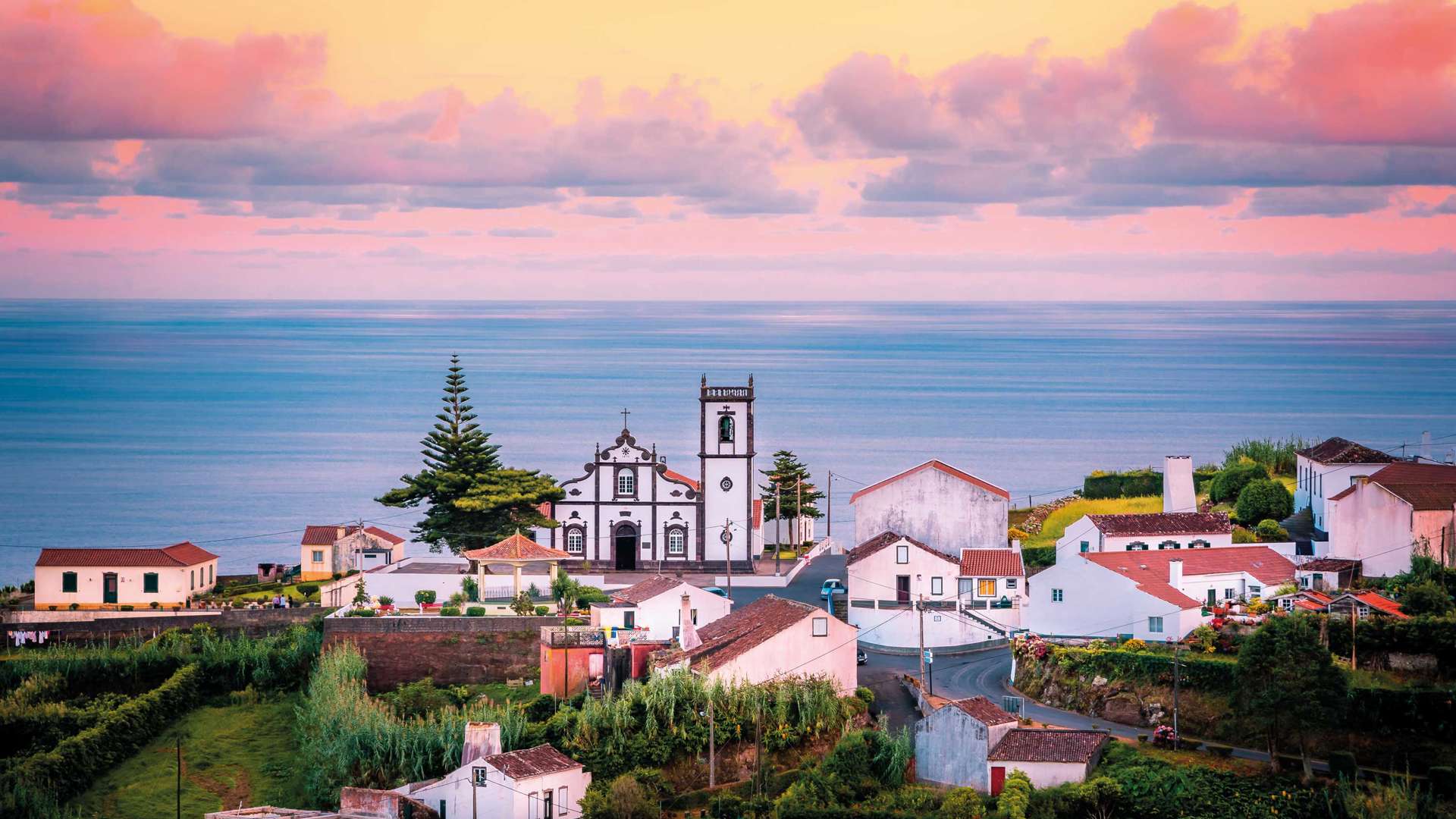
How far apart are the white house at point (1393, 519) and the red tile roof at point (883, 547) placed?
8.82 meters

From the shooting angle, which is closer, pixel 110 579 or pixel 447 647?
pixel 447 647

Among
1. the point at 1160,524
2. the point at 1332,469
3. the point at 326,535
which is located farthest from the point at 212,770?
the point at 1332,469

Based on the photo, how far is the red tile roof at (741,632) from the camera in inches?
1344

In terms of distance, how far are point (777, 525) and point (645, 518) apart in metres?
3.78

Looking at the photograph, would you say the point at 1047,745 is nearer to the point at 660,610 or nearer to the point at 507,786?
the point at 507,786

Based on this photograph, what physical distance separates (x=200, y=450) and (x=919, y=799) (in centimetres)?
9322

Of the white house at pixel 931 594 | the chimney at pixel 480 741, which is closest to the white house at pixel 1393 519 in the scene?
the white house at pixel 931 594

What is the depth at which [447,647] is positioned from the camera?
126 ft

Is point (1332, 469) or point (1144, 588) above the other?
point (1332, 469)

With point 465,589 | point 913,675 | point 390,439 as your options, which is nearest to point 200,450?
point 390,439

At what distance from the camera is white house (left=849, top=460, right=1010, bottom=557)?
1801 inches

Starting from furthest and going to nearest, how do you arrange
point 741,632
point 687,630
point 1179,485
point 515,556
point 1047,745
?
point 1179,485
point 515,556
point 687,630
point 741,632
point 1047,745

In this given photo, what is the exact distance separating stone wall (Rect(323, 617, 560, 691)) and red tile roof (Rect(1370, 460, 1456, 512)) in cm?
1870

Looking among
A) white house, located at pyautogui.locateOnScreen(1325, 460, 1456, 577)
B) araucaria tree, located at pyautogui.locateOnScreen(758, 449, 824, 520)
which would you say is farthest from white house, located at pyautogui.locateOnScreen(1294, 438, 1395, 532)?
araucaria tree, located at pyautogui.locateOnScreen(758, 449, 824, 520)
